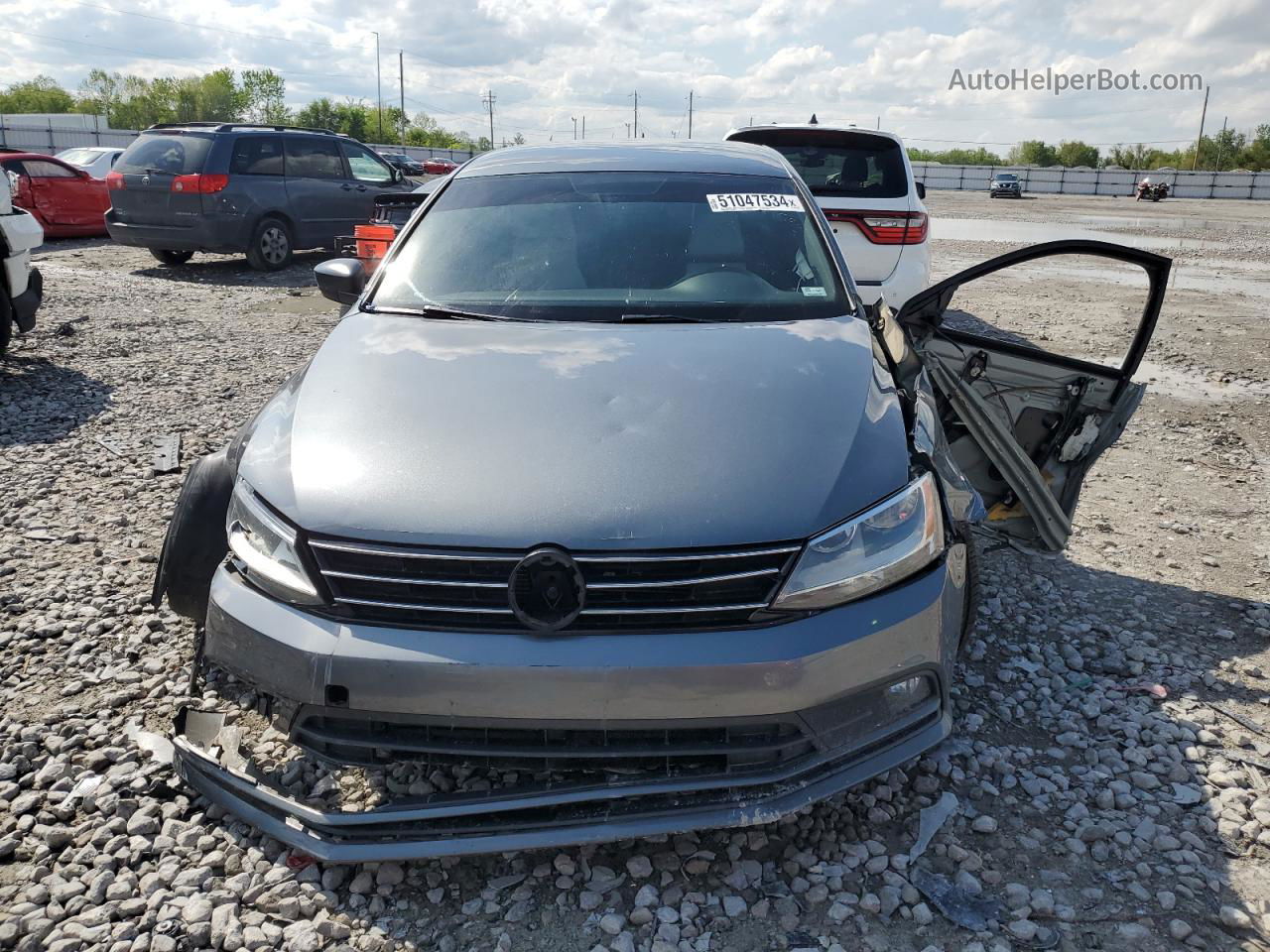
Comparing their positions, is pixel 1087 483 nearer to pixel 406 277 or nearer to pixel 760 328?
pixel 760 328

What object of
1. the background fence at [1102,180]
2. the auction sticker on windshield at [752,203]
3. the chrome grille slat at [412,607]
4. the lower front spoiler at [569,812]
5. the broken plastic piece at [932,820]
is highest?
the background fence at [1102,180]

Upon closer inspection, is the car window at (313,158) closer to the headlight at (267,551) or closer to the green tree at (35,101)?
the headlight at (267,551)

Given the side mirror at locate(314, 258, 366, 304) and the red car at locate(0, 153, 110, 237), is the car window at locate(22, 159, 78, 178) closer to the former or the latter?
the red car at locate(0, 153, 110, 237)

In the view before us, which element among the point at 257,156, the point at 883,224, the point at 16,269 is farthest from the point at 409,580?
the point at 257,156

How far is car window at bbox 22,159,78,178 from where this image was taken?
14711 millimetres

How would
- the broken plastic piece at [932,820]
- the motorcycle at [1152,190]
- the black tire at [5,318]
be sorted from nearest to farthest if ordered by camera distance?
the broken plastic piece at [932,820]
the black tire at [5,318]
the motorcycle at [1152,190]

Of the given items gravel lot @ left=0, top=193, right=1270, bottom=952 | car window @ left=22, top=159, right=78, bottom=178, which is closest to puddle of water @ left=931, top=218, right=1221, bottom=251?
car window @ left=22, top=159, right=78, bottom=178

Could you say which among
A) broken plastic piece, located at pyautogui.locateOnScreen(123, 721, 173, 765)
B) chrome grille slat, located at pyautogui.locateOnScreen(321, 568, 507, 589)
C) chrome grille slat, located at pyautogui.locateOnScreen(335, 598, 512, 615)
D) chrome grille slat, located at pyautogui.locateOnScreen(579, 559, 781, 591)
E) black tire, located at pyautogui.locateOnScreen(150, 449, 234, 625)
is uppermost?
chrome grille slat, located at pyautogui.locateOnScreen(579, 559, 781, 591)

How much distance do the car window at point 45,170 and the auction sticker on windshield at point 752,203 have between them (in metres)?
15.0

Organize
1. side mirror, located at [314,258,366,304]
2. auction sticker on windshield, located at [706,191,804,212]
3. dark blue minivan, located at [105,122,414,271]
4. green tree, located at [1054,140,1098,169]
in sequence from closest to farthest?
auction sticker on windshield, located at [706,191,804,212] < side mirror, located at [314,258,366,304] < dark blue minivan, located at [105,122,414,271] < green tree, located at [1054,140,1098,169]

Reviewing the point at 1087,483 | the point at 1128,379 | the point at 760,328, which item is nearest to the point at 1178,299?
the point at 1087,483

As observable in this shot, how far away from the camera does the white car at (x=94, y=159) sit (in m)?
17.5

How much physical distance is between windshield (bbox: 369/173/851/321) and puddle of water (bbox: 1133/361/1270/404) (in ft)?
14.5

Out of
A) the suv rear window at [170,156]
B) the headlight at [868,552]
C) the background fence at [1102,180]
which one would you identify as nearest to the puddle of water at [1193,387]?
the headlight at [868,552]
